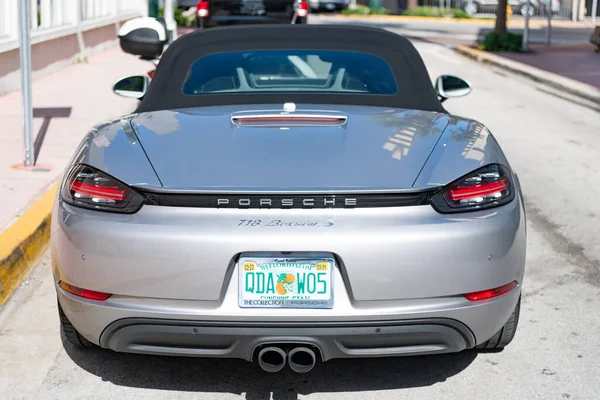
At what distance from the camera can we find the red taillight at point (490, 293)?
3920 mm

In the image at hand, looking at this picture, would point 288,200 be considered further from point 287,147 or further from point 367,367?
point 367,367

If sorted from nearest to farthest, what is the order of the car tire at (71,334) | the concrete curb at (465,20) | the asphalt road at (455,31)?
the car tire at (71,334) → the asphalt road at (455,31) → the concrete curb at (465,20)

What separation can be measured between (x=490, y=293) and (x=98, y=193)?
156 cm

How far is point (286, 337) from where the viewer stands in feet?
12.4

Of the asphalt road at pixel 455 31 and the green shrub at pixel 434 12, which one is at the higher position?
the asphalt road at pixel 455 31

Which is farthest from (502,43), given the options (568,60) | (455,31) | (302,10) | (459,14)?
(459,14)

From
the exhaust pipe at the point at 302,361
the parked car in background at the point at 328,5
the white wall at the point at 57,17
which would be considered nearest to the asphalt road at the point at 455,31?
the parked car in background at the point at 328,5

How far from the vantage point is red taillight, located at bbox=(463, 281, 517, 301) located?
392 centimetres

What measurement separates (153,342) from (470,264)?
4.06 feet

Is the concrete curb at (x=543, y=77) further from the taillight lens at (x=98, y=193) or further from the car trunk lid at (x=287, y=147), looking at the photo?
the taillight lens at (x=98, y=193)

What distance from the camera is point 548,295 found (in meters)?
5.65

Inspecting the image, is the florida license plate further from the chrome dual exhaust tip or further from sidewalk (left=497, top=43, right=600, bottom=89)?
sidewalk (left=497, top=43, right=600, bottom=89)

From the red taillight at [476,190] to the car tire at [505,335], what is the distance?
0.60 m

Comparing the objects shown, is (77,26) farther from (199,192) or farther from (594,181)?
(199,192)
